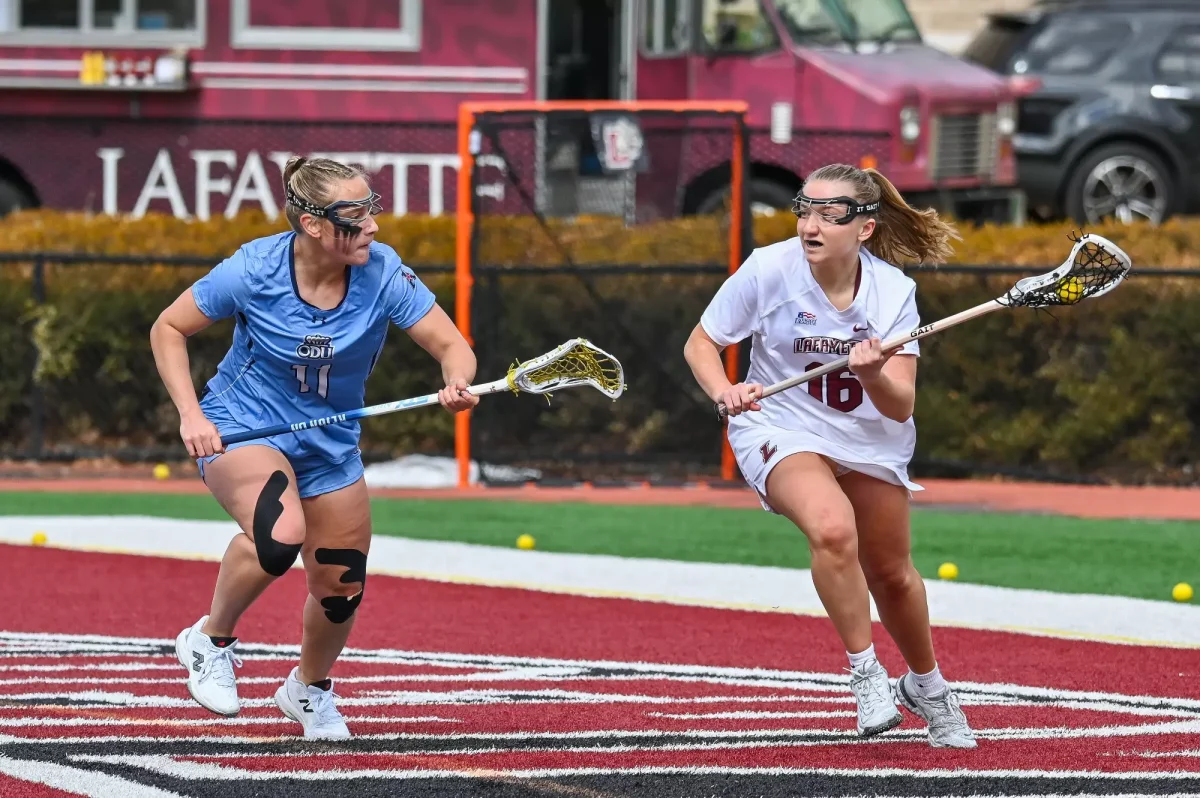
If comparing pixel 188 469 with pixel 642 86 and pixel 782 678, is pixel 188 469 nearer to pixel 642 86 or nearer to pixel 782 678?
pixel 642 86

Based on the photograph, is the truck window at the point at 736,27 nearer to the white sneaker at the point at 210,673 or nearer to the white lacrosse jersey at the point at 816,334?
the white lacrosse jersey at the point at 816,334

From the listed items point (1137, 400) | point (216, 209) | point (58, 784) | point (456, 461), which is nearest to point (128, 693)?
point (58, 784)

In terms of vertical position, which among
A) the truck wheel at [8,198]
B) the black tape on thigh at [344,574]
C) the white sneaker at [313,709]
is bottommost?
the white sneaker at [313,709]

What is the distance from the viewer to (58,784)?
5531 mm

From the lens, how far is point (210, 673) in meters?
6.21

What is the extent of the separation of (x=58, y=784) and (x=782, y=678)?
9.03ft

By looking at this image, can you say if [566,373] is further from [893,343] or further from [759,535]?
[759,535]

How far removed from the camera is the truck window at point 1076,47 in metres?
19.1

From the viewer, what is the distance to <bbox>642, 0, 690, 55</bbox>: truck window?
1711cm

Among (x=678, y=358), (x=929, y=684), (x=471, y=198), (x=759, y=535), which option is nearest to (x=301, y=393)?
(x=929, y=684)

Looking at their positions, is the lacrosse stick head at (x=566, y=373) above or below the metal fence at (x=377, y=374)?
above

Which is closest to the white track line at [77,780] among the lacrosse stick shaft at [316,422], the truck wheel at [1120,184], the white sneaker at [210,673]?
the white sneaker at [210,673]

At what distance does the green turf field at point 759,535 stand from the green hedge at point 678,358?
113cm

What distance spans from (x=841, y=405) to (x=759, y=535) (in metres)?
4.90
